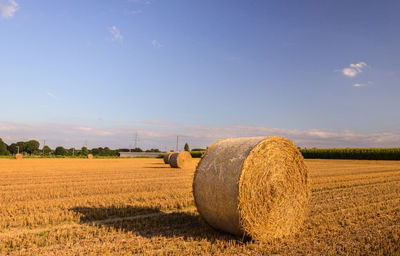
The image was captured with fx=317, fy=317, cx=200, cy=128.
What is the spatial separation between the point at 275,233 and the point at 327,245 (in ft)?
3.22

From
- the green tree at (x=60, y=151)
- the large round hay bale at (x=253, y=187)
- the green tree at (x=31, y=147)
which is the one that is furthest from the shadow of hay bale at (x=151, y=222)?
the green tree at (x=31, y=147)

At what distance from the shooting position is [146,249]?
5066 mm

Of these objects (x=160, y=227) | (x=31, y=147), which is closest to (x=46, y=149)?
(x=31, y=147)

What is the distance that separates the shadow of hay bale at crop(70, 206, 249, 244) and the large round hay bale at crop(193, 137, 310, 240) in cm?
30

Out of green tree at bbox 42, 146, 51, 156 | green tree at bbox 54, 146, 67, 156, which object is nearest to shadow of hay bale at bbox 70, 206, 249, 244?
green tree at bbox 42, 146, 51, 156

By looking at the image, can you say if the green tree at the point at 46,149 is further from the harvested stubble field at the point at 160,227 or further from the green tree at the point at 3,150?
the harvested stubble field at the point at 160,227

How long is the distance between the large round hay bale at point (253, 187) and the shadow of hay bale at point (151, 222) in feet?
0.99

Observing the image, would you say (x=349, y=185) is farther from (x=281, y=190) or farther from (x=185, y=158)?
(x=185, y=158)

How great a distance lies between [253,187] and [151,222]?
2.39m

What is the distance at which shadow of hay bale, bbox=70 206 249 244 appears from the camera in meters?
5.94

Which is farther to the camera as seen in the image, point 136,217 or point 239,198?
point 136,217

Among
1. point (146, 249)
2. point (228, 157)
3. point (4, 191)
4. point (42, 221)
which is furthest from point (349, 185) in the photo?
point (4, 191)

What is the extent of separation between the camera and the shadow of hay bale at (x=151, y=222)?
19.5 ft

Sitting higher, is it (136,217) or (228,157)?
(228,157)
